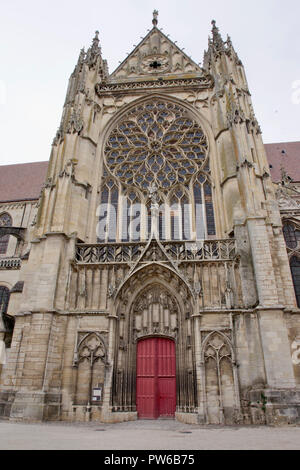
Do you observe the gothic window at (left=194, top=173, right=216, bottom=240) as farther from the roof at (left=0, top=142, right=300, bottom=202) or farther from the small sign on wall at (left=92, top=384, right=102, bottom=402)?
the small sign on wall at (left=92, top=384, right=102, bottom=402)

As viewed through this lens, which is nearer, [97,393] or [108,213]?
[97,393]

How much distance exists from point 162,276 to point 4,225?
1332 centimetres

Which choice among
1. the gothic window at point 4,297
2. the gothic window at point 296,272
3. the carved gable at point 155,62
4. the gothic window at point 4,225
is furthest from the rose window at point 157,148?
the gothic window at point 4,225

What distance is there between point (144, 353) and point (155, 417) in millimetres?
1952

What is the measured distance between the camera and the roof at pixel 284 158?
18.7 m

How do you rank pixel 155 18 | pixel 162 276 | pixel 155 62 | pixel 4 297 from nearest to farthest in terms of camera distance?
pixel 162 276, pixel 4 297, pixel 155 62, pixel 155 18

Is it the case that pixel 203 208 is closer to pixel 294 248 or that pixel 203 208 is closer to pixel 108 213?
pixel 294 248

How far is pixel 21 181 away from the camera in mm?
22703

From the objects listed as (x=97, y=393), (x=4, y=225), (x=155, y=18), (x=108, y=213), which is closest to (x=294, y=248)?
(x=108, y=213)

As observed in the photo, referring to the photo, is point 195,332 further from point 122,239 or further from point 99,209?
point 99,209

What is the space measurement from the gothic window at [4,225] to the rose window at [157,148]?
9.04 metres

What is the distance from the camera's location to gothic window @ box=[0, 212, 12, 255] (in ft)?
64.0

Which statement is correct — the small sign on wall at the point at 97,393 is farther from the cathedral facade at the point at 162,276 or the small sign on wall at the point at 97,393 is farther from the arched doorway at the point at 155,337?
the arched doorway at the point at 155,337
